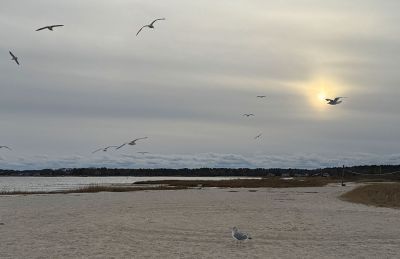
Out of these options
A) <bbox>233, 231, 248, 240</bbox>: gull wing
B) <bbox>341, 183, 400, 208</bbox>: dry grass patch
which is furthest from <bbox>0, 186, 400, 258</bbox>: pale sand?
<bbox>341, 183, 400, 208</bbox>: dry grass patch

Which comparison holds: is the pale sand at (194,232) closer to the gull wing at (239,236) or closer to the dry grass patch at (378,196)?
the gull wing at (239,236)

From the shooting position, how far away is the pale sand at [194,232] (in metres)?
16.5

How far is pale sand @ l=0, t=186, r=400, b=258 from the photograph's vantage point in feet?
54.2

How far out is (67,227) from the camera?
2248cm

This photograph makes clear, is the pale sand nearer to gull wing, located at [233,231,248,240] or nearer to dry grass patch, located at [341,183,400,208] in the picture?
gull wing, located at [233,231,248,240]

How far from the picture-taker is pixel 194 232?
21219mm

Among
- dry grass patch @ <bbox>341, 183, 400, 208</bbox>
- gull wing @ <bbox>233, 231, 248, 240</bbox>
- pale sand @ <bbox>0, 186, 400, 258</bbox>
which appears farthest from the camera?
dry grass patch @ <bbox>341, 183, 400, 208</bbox>

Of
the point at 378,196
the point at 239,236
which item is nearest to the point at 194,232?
the point at 239,236

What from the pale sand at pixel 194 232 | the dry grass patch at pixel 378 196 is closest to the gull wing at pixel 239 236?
the pale sand at pixel 194 232

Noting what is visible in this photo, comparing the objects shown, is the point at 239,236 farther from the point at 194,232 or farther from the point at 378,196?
the point at 378,196

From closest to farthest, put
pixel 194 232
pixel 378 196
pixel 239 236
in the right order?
pixel 239 236 < pixel 194 232 < pixel 378 196

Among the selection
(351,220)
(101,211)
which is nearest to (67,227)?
(101,211)

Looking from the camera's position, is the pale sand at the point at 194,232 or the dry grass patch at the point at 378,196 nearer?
the pale sand at the point at 194,232

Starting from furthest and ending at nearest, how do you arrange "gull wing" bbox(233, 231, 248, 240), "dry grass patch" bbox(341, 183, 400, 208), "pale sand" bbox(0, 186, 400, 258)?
"dry grass patch" bbox(341, 183, 400, 208) → "gull wing" bbox(233, 231, 248, 240) → "pale sand" bbox(0, 186, 400, 258)
